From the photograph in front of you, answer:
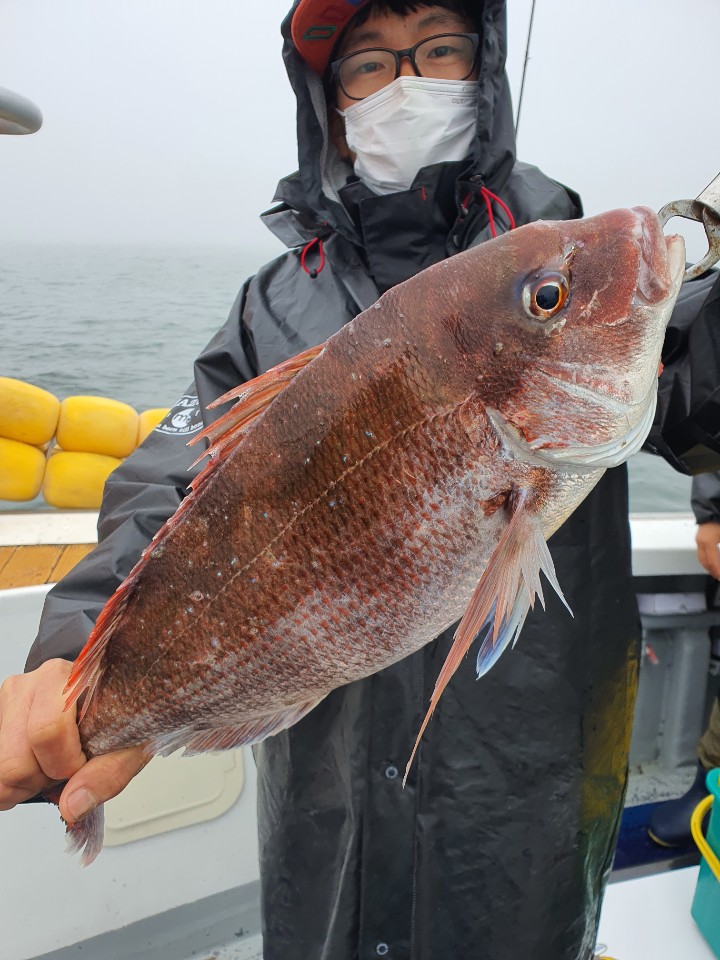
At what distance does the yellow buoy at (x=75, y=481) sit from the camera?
148 inches

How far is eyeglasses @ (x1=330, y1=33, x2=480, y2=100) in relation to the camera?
1719mm

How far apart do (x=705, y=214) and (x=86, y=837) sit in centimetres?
161

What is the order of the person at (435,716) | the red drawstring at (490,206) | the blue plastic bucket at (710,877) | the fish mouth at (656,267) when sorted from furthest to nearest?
the blue plastic bucket at (710,877) < the red drawstring at (490,206) < the person at (435,716) < the fish mouth at (656,267)

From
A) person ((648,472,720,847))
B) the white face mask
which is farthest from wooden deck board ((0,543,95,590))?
person ((648,472,720,847))

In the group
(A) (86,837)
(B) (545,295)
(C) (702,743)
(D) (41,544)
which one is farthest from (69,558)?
(C) (702,743)

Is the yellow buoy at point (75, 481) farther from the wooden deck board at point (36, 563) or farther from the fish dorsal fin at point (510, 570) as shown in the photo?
the fish dorsal fin at point (510, 570)

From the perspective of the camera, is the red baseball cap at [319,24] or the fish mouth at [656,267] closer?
the fish mouth at [656,267]

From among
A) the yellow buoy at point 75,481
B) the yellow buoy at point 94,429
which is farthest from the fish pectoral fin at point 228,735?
the yellow buoy at point 94,429

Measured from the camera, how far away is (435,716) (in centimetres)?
147

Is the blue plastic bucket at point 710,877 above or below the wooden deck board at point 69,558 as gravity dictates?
below

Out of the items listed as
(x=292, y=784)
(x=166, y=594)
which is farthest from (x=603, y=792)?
(x=166, y=594)

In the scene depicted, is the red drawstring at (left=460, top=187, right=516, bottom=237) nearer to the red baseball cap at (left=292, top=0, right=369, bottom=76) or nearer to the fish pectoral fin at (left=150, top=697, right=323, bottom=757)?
the red baseball cap at (left=292, top=0, right=369, bottom=76)

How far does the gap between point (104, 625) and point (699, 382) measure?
4.29 feet

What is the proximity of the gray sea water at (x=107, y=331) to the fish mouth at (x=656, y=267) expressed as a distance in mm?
4763
